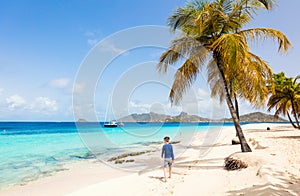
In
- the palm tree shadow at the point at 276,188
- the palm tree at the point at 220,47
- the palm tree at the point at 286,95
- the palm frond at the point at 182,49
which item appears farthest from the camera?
the palm tree at the point at 286,95

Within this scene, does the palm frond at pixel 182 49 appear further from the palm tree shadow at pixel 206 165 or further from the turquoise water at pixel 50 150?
the turquoise water at pixel 50 150

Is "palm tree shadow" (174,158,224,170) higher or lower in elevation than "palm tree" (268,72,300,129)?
lower

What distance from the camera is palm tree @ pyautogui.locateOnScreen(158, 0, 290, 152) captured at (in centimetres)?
748

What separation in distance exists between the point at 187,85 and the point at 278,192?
5707mm

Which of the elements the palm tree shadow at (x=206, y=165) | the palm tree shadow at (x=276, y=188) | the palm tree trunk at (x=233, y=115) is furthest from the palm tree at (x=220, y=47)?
the palm tree shadow at (x=276, y=188)

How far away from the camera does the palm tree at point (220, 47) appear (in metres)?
7.48

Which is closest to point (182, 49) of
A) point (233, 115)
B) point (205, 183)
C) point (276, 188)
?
point (233, 115)

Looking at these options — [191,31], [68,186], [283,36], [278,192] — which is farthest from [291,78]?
[68,186]

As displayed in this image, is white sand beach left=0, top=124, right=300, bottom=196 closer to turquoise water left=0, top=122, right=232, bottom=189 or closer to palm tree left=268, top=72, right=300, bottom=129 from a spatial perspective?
turquoise water left=0, top=122, right=232, bottom=189

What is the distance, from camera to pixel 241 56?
284 inches

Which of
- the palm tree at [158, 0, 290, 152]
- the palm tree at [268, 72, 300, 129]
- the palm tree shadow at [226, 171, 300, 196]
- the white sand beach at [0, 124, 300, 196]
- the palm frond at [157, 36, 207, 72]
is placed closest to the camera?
the palm tree shadow at [226, 171, 300, 196]

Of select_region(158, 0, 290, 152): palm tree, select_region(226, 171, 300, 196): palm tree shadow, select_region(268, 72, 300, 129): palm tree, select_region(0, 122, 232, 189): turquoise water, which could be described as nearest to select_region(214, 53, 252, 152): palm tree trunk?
select_region(158, 0, 290, 152): palm tree

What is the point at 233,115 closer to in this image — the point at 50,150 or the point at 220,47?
the point at 220,47

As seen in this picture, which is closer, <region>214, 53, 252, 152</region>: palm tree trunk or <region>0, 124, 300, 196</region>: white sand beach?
<region>0, 124, 300, 196</region>: white sand beach
